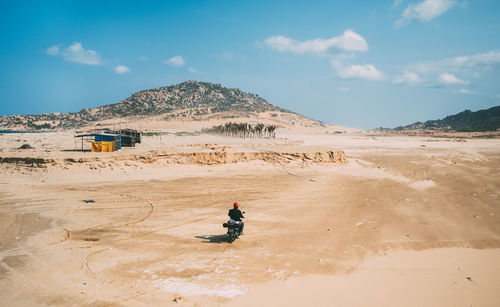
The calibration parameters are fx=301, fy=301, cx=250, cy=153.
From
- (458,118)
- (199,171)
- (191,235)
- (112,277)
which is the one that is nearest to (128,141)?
(199,171)

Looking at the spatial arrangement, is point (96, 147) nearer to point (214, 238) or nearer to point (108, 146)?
point (108, 146)

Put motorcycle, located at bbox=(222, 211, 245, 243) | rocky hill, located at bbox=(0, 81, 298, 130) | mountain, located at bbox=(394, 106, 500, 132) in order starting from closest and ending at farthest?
motorcycle, located at bbox=(222, 211, 245, 243) < mountain, located at bbox=(394, 106, 500, 132) < rocky hill, located at bbox=(0, 81, 298, 130)

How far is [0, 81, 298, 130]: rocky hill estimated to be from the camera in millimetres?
116438

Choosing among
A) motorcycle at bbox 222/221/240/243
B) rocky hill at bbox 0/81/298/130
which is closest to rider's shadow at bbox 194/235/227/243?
motorcycle at bbox 222/221/240/243

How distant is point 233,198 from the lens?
567 inches

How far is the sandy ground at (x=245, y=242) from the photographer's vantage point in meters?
6.20

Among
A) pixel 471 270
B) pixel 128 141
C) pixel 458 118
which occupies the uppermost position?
pixel 458 118

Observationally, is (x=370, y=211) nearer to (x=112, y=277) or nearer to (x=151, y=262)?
(x=151, y=262)

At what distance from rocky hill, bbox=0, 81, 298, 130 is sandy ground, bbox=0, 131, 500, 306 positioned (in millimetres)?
100432

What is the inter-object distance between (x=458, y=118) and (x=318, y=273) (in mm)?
159237

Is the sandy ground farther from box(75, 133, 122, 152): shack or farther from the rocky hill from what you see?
the rocky hill

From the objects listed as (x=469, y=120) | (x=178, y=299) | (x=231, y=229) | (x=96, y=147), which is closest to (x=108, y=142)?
(x=96, y=147)

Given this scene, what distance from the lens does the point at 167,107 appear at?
483 ft

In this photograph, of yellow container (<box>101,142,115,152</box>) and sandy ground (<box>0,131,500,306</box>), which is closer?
sandy ground (<box>0,131,500,306</box>)
